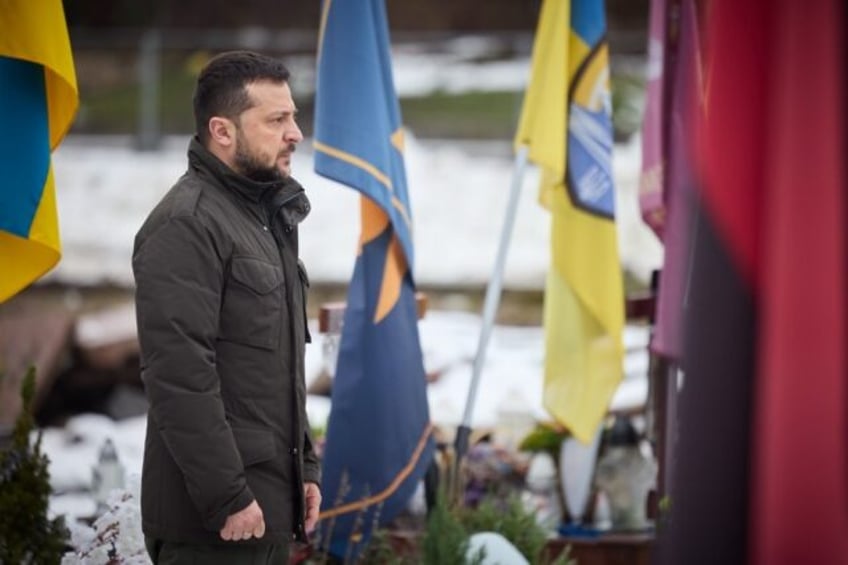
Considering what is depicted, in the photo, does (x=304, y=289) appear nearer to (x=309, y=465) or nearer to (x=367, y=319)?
(x=309, y=465)

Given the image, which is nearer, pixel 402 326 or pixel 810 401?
pixel 810 401

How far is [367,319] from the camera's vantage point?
17.1 ft

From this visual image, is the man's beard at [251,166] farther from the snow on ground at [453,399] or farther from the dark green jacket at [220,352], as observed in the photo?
the snow on ground at [453,399]

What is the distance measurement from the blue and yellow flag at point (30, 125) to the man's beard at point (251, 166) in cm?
78

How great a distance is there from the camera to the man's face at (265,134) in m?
3.50

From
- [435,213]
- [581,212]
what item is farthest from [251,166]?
[435,213]

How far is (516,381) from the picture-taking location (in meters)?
9.16

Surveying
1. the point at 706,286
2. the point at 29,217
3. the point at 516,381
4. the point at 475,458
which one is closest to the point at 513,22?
the point at 516,381

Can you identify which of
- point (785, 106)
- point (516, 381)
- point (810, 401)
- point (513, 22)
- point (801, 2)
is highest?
point (513, 22)

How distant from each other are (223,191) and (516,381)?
582cm

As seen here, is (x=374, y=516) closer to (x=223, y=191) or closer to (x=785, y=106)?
(x=223, y=191)

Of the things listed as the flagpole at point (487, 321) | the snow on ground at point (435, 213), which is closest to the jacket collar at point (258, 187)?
the flagpole at point (487, 321)

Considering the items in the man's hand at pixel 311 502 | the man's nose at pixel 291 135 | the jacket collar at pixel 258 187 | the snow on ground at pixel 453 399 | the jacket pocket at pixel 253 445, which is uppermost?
the man's nose at pixel 291 135

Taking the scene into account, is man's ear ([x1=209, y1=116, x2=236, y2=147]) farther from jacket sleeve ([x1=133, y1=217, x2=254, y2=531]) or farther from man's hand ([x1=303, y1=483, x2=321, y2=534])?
man's hand ([x1=303, y1=483, x2=321, y2=534])
